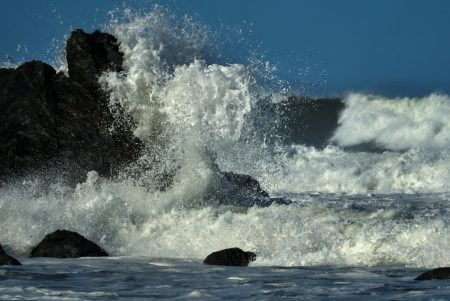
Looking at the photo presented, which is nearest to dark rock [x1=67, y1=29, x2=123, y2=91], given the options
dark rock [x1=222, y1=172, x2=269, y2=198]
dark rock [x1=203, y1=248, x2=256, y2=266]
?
dark rock [x1=222, y1=172, x2=269, y2=198]

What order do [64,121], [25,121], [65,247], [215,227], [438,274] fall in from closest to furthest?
[438,274]
[65,247]
[215,227]
[25,121]
[64,121]

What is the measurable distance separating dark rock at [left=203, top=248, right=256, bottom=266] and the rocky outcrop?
5346 millimetres

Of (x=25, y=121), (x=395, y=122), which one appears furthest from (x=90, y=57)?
(x=395, y=122)

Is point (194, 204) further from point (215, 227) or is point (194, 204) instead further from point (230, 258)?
point (230, 258)

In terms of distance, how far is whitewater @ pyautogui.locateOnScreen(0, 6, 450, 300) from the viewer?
33.3 ft

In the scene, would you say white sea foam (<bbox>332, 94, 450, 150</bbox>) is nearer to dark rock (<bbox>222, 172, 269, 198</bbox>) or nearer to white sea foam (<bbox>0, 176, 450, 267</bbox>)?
dark rock (<bbox>222, 172, 269, 198</bbox>)

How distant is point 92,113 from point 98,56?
127 centimetres

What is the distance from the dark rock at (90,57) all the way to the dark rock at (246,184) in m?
3.01

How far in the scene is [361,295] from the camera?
30.7ft

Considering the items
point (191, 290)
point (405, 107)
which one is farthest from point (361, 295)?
point (405, 107)

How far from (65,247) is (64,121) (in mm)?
5366

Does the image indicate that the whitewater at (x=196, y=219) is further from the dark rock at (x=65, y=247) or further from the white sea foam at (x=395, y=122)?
the white sea foam at (x=395, y=122)

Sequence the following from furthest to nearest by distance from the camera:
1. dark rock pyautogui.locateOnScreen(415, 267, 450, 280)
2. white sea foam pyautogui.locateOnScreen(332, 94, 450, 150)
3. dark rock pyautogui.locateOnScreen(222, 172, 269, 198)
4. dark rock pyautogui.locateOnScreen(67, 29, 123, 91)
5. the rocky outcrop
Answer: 1. white sea foam pyautogui.locateOnScreen(332, 94, 450, 150)
2. dark rock pyautogui.locateOnScreen(67, 29, 123, 91)
3. dark rock pyautogui.locateOnScreen(222, 172, 269, 198)
4. the rocky outcrop
5. dark rock pyautogui.locateOnScreen(415, 267, 450, 280)

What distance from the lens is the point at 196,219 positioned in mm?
15047
